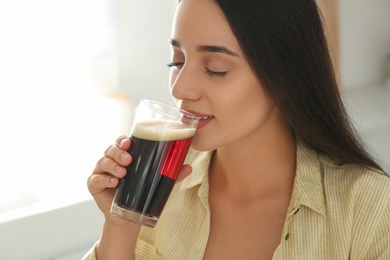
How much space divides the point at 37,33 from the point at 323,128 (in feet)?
4.61

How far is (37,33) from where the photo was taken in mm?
2627

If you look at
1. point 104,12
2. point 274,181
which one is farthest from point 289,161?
point 104,12

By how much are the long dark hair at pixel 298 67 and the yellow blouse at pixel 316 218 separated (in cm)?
5

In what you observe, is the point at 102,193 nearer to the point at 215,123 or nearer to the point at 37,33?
the point at 215,123

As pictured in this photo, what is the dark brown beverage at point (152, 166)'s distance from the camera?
1.33m

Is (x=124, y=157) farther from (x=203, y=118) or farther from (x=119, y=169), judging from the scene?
(x=203, y=118)

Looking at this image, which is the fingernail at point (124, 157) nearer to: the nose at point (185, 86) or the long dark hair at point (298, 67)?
the nose at point (185, 86)

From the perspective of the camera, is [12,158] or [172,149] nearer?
[172,149]

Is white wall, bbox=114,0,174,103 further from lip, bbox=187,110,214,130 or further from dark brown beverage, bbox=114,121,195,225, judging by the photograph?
dark brown beverage, bbox=114,121,195,225

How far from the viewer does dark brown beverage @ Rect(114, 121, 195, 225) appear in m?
1.33

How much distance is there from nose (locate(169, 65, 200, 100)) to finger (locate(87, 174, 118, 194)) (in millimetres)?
220

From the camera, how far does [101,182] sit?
147 centimetres

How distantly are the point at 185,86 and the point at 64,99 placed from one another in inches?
56.3

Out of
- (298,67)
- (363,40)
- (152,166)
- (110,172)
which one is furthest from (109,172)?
(363,40)
